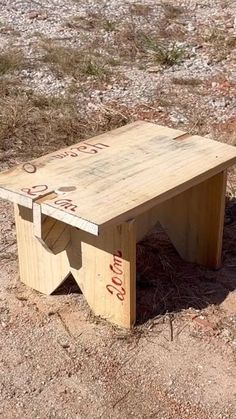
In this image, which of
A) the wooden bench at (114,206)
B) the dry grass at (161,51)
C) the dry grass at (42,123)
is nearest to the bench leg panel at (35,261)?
the wooden bench at (114,206)

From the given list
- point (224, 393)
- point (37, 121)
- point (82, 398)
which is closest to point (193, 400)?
point (224, 393)

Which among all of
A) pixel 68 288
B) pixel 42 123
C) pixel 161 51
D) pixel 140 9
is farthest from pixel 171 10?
pixel 68 288

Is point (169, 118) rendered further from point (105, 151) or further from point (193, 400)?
point (193, 400)

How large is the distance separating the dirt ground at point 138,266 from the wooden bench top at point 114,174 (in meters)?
0.47

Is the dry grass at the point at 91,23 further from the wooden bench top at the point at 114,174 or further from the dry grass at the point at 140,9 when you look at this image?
the wooden bench top at the point at 114,174

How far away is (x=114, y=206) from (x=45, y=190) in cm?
29

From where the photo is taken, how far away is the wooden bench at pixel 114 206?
2756mm

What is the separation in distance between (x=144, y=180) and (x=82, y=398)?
79 centimetres

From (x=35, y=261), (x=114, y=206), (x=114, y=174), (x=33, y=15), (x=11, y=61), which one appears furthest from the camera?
(x=33, y=15)

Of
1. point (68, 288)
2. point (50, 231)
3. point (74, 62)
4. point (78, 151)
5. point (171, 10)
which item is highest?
point (78, 151)

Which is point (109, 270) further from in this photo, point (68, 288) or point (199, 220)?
point (199, 220)

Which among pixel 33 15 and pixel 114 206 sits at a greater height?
pixel 114 206

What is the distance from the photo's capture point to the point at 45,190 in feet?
9.31

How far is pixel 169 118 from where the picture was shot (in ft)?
16.4
